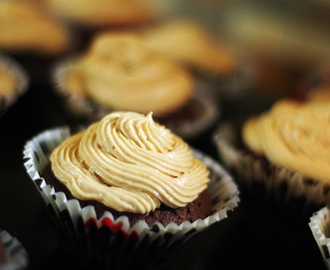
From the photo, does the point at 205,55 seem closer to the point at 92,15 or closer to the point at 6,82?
the point at 92,15

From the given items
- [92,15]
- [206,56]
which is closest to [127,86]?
[92,15]

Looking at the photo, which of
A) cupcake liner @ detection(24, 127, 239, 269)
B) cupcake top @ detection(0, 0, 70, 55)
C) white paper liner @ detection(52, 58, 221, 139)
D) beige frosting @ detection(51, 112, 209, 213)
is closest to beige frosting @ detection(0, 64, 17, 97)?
cupcake top @ detection(0, 0, 70, 55)

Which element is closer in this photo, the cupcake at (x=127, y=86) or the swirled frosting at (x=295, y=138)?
the swirled frosting at (x=295, y=138)

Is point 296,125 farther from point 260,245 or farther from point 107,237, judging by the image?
point 107,237

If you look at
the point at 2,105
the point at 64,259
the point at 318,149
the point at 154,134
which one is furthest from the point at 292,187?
the point at 2,105

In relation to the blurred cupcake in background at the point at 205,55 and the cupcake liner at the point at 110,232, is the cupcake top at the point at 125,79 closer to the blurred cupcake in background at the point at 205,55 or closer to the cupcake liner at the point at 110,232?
the blurred cupcake in background at the point at 205,55

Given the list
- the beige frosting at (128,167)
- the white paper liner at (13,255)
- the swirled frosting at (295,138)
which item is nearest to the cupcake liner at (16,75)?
the beige frosting at (128,167)

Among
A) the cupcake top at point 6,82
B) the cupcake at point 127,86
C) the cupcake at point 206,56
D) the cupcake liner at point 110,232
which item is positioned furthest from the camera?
the cupcake at point 206,56
